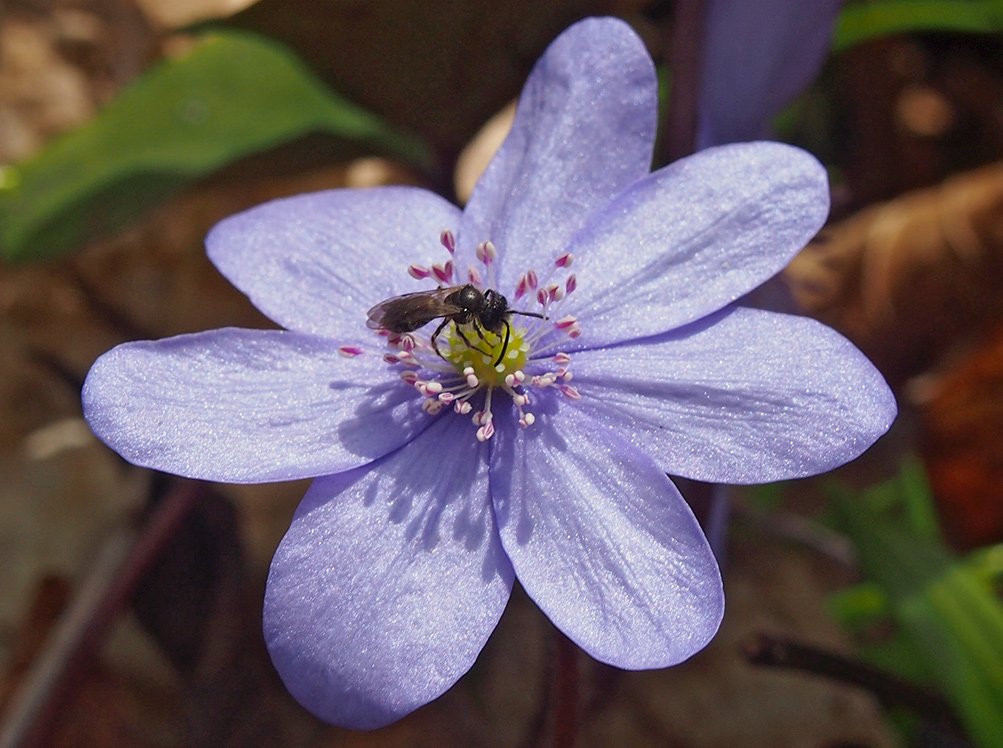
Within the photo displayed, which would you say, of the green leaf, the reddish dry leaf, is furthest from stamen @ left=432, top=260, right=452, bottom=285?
the reddish dry leaf

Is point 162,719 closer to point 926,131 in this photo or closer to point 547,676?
point 547,676

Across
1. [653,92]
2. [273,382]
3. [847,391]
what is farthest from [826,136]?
[273,382]

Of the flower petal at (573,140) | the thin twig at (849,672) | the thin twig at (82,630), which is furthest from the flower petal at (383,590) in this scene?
the thin twig at (82,630)

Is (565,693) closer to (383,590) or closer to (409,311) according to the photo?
(383,590)

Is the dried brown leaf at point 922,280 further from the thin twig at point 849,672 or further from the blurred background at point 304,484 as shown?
the thin twig at point 849,672

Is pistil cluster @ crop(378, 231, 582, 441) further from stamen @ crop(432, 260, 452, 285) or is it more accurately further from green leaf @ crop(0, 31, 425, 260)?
green leaf @ crop(0, 31, 425, 260)

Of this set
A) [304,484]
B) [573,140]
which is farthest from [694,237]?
[304,484]
